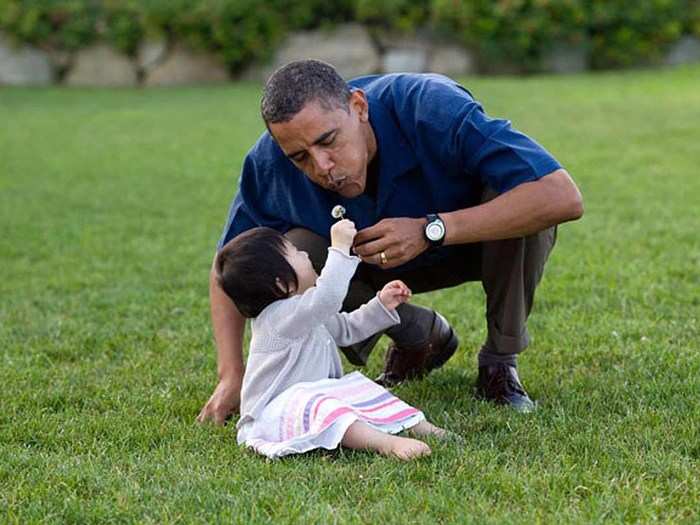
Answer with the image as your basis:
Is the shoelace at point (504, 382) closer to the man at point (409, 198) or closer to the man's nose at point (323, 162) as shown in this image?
the man at point (409, 198)

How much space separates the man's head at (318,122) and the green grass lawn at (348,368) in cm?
71

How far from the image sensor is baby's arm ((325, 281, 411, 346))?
3309 mm

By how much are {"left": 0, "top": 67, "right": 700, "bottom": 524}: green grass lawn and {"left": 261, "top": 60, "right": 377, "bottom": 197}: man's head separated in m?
0.71

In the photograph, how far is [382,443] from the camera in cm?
304

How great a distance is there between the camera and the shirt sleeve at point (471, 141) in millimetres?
3180

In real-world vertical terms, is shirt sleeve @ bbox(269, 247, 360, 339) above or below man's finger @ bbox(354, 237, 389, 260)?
below

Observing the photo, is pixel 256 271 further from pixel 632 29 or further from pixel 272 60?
pixel 632 29

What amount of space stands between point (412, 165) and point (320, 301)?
1.54 ft

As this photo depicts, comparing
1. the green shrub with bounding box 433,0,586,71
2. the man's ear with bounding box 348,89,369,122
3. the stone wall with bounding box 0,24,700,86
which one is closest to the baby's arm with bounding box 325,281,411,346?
the man's ear with bounding box 348,89,369,122

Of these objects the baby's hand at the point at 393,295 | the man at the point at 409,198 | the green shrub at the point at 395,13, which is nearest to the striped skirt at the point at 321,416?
the baby's hand at the point at 393,295

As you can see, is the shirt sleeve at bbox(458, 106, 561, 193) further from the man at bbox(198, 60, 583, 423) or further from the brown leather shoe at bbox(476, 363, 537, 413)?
the brown leather shoe at bbox(476, 363, 537, 413)

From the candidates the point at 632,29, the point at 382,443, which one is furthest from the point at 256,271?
the point at 632,29

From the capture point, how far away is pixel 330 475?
9.41 ft

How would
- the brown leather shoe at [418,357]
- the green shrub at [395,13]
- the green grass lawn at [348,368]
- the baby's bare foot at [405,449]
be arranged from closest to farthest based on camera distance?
1. the green grass lawn at [348,368]
2. the baby's bare foot at [405,449]
3. the brown leather shoe at [418,357]
4. the green shrub at [395,13]
